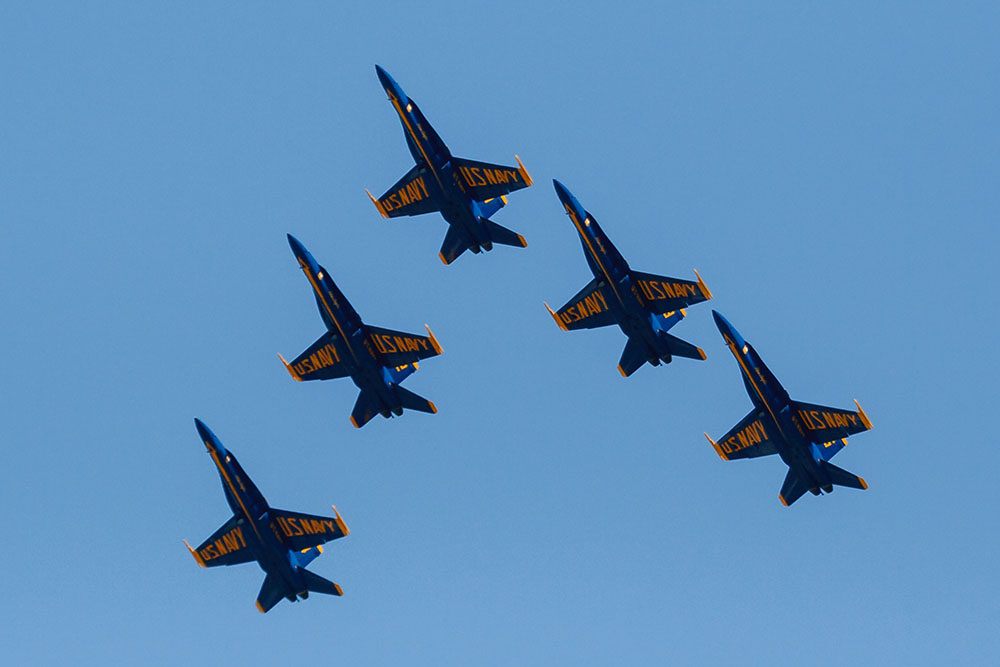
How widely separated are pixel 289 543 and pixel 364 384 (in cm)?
837

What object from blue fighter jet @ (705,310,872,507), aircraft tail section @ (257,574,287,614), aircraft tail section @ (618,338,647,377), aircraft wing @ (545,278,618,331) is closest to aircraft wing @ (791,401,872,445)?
blue fighter jet @ (705,310,872,507)

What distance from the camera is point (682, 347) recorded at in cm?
8319

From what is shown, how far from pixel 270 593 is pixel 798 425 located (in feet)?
85.4

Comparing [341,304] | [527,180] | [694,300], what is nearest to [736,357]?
[694,300]

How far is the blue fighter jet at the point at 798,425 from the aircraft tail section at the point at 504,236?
34.5 ft

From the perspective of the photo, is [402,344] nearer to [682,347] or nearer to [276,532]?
[276,532]

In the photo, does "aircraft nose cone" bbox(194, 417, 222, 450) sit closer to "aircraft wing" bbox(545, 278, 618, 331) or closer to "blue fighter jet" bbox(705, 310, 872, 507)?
"aircraft wing" bbox(545, 278, 618, 331)

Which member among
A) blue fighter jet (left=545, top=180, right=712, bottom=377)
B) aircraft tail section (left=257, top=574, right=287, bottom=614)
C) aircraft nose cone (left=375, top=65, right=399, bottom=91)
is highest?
aircraft nose cone (left=375, top=65, right=399, bottom=91)

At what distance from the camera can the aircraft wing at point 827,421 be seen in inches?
3167

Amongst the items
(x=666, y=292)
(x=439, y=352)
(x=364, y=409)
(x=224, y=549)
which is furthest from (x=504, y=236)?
(x=224, y=549)

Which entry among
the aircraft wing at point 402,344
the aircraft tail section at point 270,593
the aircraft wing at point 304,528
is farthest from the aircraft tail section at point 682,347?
the aircraft tail section at point 270,593

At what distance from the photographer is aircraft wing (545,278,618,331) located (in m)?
83.3

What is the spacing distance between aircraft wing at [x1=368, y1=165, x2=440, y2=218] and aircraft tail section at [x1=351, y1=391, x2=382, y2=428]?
994cm

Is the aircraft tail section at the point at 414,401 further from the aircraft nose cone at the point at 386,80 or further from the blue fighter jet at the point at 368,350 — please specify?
the aircraft nose cone at the point at 386,80
